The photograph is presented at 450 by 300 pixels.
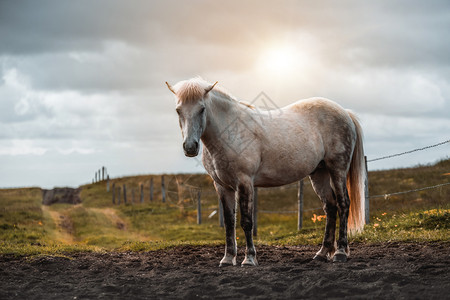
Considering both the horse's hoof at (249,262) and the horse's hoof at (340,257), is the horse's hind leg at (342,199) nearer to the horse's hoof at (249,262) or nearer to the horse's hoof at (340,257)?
the horse's hoof at (340,257)

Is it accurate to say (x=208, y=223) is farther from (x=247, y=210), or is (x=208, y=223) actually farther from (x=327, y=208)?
(x=247, y=210)

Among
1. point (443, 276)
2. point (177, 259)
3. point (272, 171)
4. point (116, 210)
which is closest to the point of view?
point (443, 276)

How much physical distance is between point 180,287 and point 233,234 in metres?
1.66

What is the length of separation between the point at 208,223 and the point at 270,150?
1221 centimetres

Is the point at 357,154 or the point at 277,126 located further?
the point at 357,154

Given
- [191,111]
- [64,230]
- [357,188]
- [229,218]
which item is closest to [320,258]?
[357,188]

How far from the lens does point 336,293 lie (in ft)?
17.0

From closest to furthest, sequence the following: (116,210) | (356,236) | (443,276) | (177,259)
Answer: (443,276), (177,259), (356,236), (116,210)

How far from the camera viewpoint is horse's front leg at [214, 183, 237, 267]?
23.8 feet

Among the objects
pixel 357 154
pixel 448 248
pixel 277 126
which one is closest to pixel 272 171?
pixel 277 126

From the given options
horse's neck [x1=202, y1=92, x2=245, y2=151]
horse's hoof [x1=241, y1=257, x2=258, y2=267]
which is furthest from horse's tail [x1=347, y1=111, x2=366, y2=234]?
horse's neck [x1=202, y1=92, x2=245, y2=151]

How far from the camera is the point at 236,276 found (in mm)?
6148

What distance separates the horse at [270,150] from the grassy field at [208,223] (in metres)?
2.37

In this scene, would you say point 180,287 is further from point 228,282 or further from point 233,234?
point 233,234
